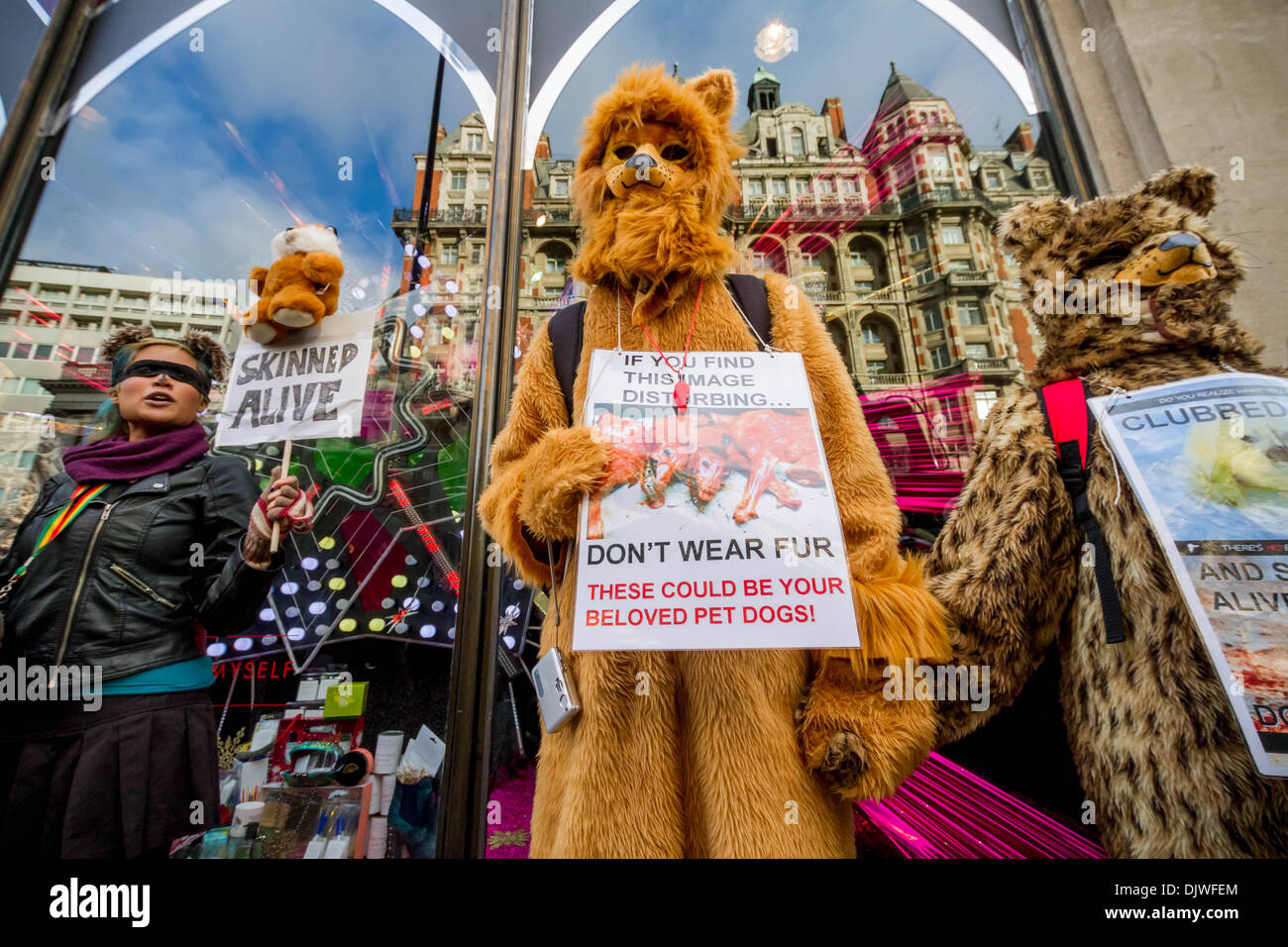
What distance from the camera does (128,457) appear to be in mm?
1898

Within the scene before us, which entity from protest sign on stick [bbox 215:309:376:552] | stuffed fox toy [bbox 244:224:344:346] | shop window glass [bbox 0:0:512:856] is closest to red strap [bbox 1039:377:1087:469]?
shop window glass [bbox 0:0:512:856]

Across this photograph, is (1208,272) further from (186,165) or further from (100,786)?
(186,165)

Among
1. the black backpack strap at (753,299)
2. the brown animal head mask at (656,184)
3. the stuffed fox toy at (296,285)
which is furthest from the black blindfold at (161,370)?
the black backpack strap at (753,299)

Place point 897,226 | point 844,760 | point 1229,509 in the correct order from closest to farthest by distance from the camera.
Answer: point 844,760, point 1229,509, point 897,226

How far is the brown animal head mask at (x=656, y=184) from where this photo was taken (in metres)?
1.42

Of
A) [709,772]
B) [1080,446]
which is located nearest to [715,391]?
[709,772]

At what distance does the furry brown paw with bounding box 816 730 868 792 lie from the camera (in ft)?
3.37

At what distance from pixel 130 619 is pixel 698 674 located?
77.8 inches

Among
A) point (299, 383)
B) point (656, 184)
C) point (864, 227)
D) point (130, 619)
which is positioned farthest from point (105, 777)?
point (864, 227)

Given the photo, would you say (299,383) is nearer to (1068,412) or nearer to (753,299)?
(753,299)

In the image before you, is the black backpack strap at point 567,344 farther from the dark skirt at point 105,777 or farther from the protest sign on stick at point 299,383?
the dark skirt at point 105,777

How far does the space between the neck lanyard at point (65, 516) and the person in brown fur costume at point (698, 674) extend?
66.0 inches

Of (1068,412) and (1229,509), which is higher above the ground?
(1068,412)

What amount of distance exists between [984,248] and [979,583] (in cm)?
217
